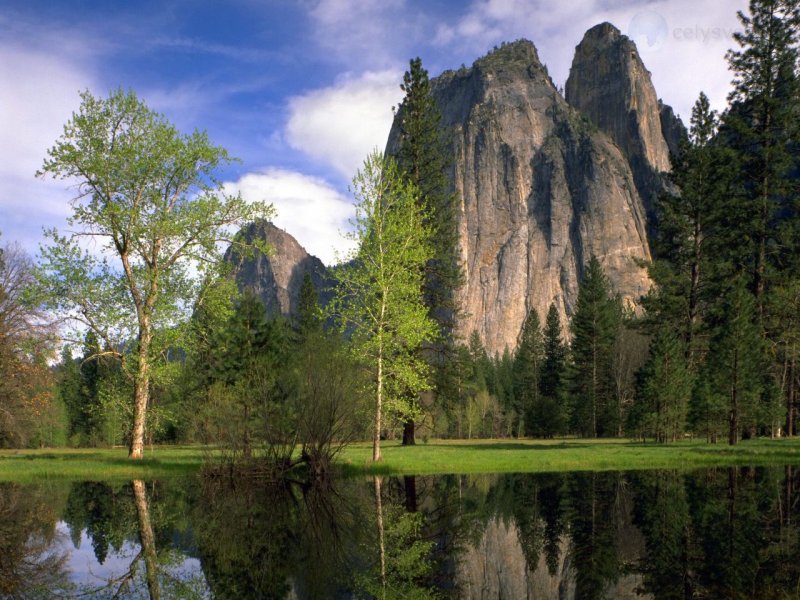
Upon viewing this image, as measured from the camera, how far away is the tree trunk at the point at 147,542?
7.66 meters

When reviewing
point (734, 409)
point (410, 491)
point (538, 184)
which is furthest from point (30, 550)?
point (538, 184)

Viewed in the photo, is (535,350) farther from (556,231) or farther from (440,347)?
(556,231)

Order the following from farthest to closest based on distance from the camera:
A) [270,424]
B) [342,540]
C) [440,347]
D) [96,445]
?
[96,445]
[440,347]
[270,424]
[342,540]

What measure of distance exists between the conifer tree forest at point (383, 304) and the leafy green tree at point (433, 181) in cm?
12

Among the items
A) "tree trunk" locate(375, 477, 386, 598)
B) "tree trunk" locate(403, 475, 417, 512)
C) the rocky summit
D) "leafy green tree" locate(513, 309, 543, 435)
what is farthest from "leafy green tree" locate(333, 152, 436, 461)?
the rocky summit

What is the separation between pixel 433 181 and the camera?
37500 millimetres

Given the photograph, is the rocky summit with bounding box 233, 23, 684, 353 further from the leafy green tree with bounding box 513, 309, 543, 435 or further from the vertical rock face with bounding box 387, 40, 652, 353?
the leafy green tree with bounding box 513, 309, 543, 435

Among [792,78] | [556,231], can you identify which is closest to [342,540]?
[792,78]

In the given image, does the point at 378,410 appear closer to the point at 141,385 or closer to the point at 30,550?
the point at 141,385

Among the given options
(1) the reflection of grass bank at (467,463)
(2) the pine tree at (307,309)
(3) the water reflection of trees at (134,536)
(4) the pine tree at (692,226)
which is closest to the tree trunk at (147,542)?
(3) the water reflection of trees at (134,536)

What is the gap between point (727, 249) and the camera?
113ft

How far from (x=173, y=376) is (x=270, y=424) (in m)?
6.91

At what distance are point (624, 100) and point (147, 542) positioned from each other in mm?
184019

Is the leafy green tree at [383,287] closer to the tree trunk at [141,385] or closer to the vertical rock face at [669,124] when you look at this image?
the tree trunk at [141,385]
